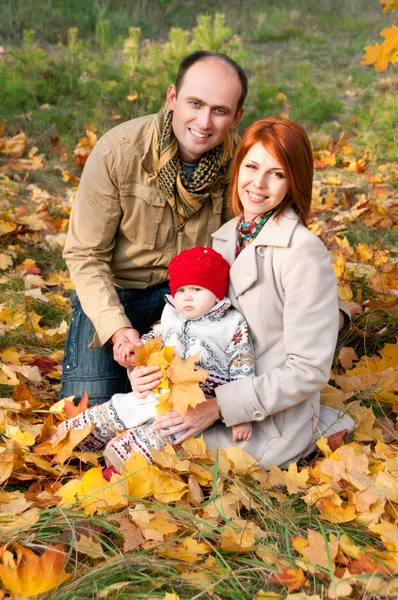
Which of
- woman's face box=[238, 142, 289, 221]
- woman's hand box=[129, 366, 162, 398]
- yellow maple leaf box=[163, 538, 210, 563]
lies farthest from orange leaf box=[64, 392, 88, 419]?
woman's face box=[238, 142, 289, 221]

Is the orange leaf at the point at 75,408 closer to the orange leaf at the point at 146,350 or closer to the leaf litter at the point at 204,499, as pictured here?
the leaf litter at the point at 204,499

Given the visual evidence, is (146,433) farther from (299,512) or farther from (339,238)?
(339,238)

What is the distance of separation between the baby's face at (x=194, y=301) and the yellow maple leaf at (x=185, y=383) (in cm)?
21

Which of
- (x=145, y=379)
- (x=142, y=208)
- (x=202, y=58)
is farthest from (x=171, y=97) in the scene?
(x=145, y=379)

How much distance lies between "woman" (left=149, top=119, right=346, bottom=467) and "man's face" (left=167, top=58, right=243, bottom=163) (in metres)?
0.40

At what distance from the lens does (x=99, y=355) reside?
10.6 ft

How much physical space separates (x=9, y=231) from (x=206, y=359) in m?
2.66

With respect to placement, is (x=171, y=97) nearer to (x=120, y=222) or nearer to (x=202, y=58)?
(x=202, y=58)

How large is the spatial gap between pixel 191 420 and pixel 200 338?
0.29m

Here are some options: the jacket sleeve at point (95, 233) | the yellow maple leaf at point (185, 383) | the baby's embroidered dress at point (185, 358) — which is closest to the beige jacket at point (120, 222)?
the jacket sleeve at point (95, 233)

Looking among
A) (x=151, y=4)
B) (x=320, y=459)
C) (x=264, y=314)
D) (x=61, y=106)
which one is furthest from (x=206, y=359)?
(x=151, y=4)

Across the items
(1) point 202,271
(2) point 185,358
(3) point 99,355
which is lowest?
(3) point 99,355

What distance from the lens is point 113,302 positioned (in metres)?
3.02

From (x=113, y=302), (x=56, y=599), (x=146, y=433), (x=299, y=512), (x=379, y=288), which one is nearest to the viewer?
(x=56, y=599)
